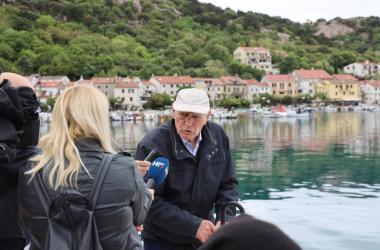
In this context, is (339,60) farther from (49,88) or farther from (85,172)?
(85,172)

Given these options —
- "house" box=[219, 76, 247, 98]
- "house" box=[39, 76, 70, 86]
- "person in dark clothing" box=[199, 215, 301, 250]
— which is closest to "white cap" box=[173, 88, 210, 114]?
"person in dark clothing" box=[199, 215, 301, 250]

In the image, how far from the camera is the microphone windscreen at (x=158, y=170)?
2980 mm

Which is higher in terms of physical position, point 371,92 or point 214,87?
point 214,87

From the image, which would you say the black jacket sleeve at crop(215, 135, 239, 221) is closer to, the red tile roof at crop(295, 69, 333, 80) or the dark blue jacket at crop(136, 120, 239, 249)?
the dark blue jacket at crop(136, 120, 239, 249)

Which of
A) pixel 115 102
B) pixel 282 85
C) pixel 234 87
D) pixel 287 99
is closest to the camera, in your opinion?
pixel 115 102

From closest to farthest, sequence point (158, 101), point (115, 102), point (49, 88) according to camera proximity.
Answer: point (115, 102) < point (158, 101) < point (49, 88)

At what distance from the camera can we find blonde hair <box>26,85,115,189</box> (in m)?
2.45

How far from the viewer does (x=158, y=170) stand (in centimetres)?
299

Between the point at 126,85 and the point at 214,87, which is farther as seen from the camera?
the point at 214,87

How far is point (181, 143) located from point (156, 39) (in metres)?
134

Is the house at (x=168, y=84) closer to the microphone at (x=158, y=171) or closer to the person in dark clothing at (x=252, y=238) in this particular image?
the microphone at (x=158, y=171)

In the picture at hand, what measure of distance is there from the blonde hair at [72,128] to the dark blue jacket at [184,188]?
815mm

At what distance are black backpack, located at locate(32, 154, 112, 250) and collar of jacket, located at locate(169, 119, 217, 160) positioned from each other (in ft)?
3.11

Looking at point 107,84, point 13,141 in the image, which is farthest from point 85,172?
point 107,84
